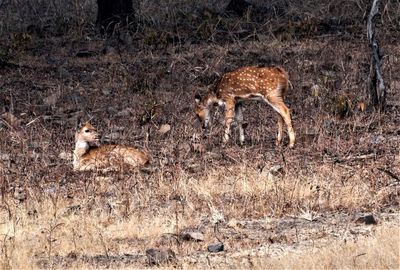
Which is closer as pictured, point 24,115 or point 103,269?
point 103,269

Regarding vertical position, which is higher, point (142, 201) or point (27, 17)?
point (27, 17)

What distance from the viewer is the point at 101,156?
17.3 m

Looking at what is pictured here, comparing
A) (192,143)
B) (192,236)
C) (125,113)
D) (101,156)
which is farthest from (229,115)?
(192,236)

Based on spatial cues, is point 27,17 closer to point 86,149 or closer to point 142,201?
point 86,149

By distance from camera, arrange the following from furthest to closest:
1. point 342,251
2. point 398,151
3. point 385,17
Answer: point 385,17 → point 398,151 → point 342,251

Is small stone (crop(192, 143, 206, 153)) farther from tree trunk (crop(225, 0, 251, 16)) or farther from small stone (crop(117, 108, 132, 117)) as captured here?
tree trunk (crop(225, 0, 251, 16))

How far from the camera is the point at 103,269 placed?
12.4m

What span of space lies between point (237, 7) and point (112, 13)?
2973 millimetres

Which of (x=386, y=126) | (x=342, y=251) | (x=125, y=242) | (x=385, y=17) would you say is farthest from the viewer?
(x=385, y=17)

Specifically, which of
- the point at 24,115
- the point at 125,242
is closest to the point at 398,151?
the point at 125,242

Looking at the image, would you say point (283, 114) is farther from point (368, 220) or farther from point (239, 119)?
point (368, 220)

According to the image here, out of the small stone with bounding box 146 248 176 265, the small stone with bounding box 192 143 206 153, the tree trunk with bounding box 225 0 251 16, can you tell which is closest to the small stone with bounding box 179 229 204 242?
the small stone with bounding box 146 248 176 265

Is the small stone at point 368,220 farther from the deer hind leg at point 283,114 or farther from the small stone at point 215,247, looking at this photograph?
the deer hind leg at point 283,114

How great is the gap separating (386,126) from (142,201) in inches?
223
